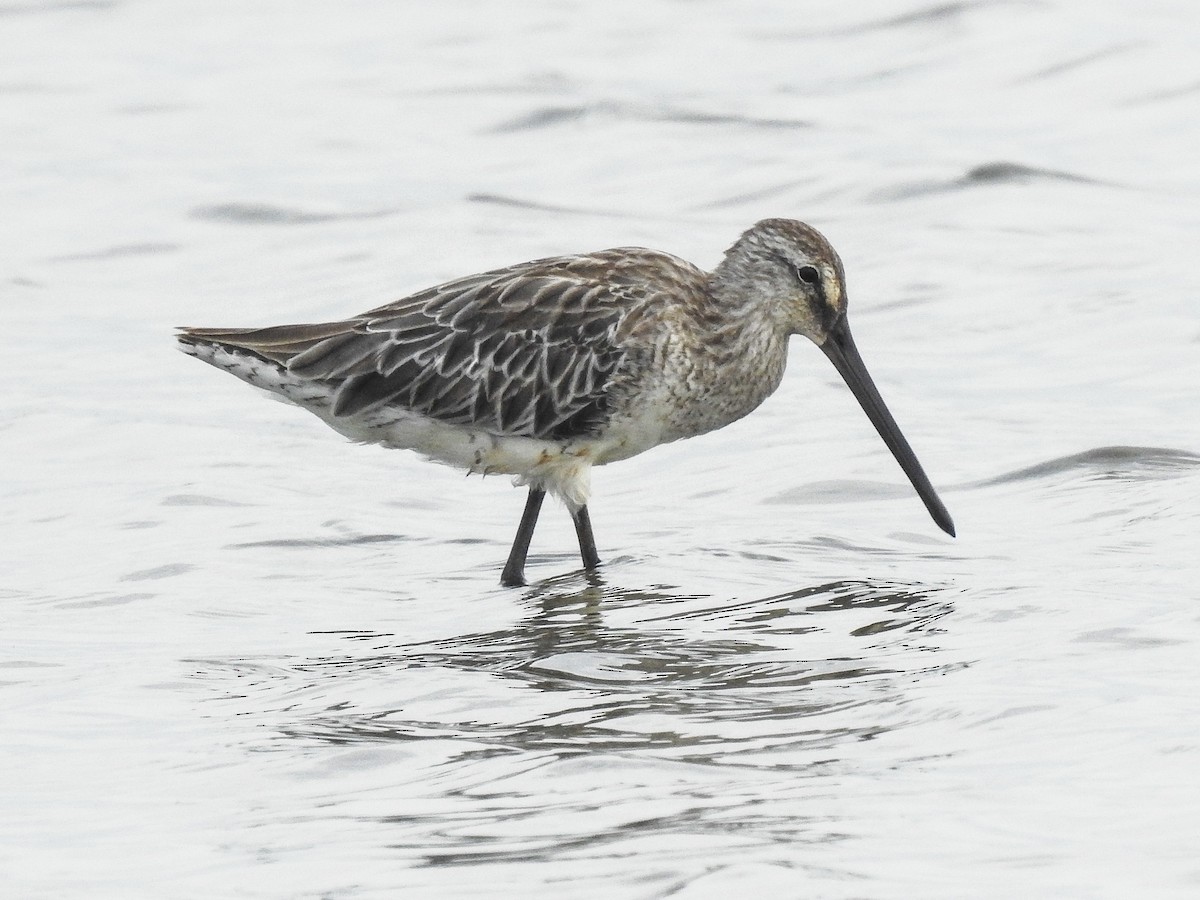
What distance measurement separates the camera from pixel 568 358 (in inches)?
369

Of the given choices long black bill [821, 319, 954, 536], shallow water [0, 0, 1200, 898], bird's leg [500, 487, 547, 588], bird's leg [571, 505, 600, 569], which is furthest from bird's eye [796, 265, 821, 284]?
bird's leg [500, 487, 547, 588]

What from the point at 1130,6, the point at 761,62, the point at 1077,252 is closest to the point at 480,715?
the point at 1077,252

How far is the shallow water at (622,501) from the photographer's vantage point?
20.1ft

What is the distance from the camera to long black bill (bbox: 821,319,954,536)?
9.86 metres

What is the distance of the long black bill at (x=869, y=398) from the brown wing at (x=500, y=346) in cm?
73

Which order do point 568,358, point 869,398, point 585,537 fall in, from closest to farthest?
point 568,358
point 585,537
point 869,398

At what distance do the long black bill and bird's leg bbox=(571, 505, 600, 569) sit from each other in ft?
4.55

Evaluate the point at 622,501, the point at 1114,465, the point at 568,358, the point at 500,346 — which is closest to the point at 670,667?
the point at 568,358

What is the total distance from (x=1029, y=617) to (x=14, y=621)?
4064 mm

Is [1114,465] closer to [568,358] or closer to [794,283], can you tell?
[794,283]

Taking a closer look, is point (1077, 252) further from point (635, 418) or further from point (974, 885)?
point (974, 885)

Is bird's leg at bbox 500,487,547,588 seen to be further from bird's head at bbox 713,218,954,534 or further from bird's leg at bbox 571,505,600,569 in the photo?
bird's head at bbox 713,218,954,534

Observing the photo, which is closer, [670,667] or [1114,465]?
[670,667]

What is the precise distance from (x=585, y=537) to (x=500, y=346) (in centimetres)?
94
